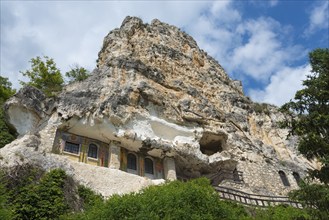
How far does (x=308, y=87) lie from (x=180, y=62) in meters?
16.2

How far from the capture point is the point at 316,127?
11.5 m

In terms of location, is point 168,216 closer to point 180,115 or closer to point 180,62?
point 180,115

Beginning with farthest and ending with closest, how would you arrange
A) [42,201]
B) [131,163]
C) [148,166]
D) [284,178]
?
1. [284,178]
2. [148,166]
3. [131,163]
4. [42,201]

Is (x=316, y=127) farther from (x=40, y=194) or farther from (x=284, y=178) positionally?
(x=284, y=178)

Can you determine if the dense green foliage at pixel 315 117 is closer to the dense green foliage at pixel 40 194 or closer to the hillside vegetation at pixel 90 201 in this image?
the hillside vegetation at pixel 90 201

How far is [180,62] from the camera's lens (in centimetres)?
2772

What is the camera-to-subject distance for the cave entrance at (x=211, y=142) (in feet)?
76.0

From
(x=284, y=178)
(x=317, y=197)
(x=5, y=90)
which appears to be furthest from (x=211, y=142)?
(x=5, y=90)

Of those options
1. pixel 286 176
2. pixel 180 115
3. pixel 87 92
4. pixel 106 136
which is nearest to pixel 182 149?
pixel 180 115

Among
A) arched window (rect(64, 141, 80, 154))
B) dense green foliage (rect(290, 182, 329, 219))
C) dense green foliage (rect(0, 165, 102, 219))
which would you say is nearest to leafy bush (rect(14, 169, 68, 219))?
dense green foliage (rect(0, 165, 102, 219))

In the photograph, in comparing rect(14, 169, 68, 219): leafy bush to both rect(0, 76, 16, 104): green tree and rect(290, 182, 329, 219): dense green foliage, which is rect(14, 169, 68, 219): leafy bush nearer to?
rect(290, 182, 329, 219): dense green foliage

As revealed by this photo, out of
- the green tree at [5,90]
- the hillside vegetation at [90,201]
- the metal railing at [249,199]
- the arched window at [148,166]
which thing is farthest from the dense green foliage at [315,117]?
the green tree at [5,90]

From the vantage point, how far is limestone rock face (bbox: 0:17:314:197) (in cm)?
1870

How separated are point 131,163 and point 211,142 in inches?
267
